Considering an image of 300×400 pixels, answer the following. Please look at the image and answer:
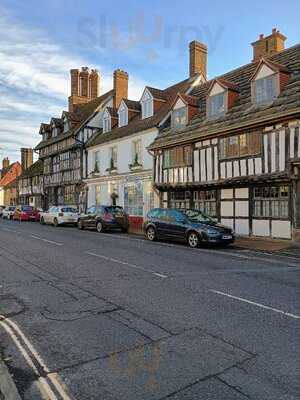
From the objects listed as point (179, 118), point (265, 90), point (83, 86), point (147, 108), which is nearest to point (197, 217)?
point (265, 90)

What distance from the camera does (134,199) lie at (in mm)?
27375

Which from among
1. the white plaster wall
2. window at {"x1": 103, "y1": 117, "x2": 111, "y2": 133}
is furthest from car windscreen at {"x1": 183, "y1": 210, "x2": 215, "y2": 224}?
window at {"x1": 103, "y1": 117, "x2": 111, "y2": 133}

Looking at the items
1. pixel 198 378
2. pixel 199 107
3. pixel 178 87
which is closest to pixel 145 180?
pixel 199 107

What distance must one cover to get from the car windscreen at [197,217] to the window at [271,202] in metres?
2.73

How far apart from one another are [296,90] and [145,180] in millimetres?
11970

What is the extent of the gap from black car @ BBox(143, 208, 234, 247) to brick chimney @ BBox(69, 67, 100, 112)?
2921cm

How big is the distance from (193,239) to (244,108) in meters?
7.36

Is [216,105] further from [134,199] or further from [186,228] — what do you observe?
[134,199]

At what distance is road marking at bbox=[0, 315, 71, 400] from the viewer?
3567mm

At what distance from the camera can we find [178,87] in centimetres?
2938

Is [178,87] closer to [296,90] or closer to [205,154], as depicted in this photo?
[205,154]

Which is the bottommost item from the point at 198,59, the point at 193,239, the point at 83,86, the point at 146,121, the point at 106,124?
the point at 193,239

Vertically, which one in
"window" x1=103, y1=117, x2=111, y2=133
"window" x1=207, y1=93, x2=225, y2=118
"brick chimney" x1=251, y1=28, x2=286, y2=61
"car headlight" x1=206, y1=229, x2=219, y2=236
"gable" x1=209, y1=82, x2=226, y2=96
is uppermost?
"brick chimney" x1=251, y1=28, x2=286, y2=61

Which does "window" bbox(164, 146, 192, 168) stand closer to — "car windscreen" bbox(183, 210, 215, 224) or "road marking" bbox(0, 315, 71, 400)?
"car windscreen" bbox(183, 210, 215, 224)
